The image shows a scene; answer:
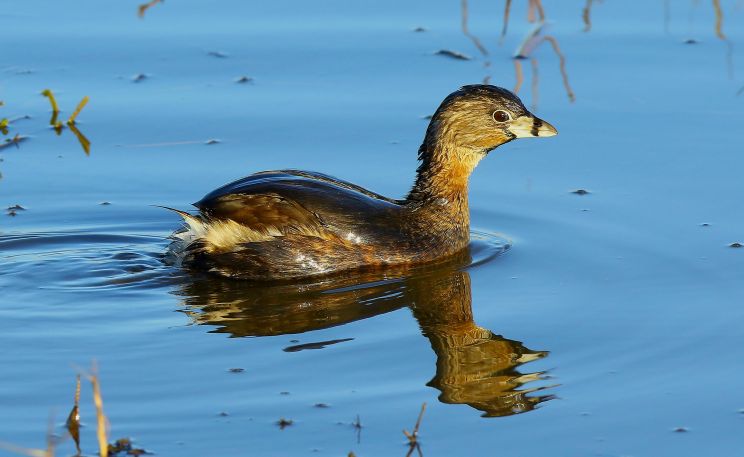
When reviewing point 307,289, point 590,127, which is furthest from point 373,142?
point 307,289

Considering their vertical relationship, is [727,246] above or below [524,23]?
below

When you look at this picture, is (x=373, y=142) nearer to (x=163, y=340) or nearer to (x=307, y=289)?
(x=307, y=289)

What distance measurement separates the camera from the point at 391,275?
9.45 metres

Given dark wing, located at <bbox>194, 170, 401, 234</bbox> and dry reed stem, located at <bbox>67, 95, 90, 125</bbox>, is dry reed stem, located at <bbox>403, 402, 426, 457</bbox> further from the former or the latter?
dry reed stem, located at <bbox>67, 95, 90, 125</bbox>

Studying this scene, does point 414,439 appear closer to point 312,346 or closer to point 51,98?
point 312,346

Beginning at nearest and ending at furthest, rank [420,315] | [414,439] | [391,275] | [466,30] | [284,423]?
[414,439]
[284,423]
[420,315]
[391,275]
[466,30]

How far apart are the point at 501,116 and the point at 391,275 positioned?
4.88 ft

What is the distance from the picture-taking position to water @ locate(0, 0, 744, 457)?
278 inches

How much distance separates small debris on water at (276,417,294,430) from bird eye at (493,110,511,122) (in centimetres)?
387

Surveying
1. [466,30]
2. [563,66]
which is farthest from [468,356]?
[466,30]

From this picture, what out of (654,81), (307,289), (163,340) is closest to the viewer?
(163,340)

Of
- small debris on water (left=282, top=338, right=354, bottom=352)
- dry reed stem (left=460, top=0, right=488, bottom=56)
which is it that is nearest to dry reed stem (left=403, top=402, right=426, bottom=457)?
small debris on water (left=282, top=338, right=354, bottom=352)

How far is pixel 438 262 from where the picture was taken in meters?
9.77

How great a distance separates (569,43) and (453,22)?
46.1 inches
